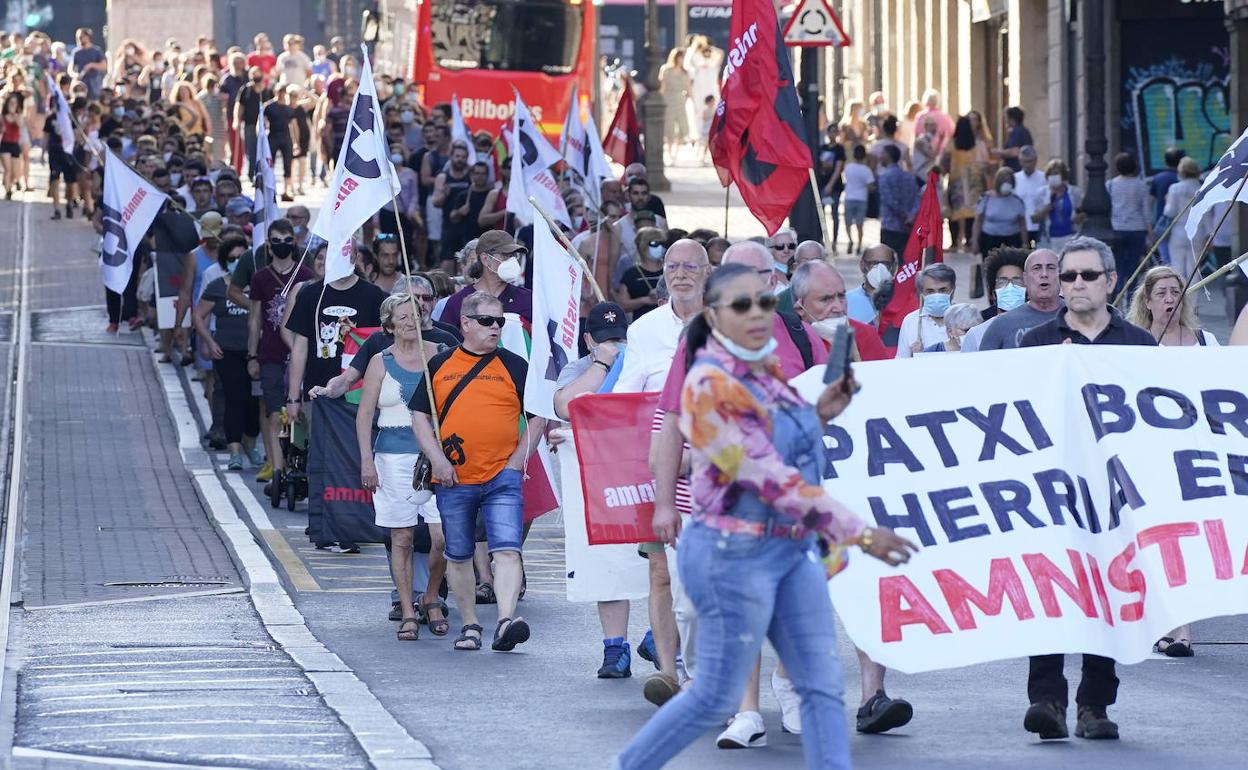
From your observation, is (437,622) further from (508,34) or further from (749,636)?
(508,34)

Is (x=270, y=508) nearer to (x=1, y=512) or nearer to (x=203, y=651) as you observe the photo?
(x=1, y=512)

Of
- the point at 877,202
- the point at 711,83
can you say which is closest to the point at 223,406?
the point at 877,202

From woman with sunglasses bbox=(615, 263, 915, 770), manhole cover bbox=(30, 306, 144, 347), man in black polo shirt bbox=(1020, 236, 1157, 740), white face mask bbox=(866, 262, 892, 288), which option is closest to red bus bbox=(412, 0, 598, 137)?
manhole cover bbox=(30, 306, 144, 347)

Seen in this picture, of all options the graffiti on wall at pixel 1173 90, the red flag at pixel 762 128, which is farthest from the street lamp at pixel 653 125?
the red flag at pixel 762 128

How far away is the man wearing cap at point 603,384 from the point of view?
1024cm

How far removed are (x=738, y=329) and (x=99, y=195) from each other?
27.6 meters

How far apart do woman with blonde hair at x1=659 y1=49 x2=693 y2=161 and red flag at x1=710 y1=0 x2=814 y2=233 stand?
32.1 meters

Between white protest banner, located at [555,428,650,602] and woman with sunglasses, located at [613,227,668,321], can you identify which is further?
woman with sunglasses, located at [613,227,668,321]

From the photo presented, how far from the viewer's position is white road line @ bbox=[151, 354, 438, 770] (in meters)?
8.47

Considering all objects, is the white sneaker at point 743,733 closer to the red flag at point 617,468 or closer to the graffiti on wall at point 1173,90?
the red flag at point 617,468

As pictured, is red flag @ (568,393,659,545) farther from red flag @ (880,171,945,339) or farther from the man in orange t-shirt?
red flag @ (880,171,945,339)

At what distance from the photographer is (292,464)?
→ 15781mm

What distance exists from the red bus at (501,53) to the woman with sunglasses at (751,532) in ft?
103

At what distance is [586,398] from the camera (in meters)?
9.66
